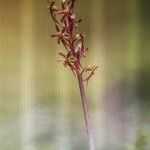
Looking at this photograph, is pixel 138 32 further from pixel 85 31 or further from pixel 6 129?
pixel 6 129

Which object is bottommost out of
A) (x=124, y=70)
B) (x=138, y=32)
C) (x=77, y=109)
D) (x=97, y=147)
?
(x=97, y=147)

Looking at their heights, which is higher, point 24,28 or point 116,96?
point 24,28

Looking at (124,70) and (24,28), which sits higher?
(24,28)

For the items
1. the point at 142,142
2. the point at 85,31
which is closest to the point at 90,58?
the point at 85,31

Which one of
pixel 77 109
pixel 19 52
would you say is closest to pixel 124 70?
pixel 77 109

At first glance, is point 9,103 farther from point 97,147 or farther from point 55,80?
point 97,147

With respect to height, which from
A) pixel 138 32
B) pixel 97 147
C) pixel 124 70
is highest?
pixel 138 32
